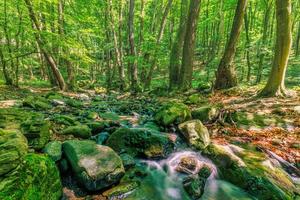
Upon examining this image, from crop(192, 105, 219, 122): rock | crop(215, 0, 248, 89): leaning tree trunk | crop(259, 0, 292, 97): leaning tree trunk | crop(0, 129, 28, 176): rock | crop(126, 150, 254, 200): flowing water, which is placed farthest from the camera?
crop(215, 0, 248, 89): leaning tree trunk

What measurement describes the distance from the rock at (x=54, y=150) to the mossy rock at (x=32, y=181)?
0.65m

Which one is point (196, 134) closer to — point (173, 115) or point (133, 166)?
point (173, 115)

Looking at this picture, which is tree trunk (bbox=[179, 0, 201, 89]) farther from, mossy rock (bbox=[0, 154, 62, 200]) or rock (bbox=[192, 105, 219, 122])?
mossy rock (bbox=[0, 154, 62, 200])

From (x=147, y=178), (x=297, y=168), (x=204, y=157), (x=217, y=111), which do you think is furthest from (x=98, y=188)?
(x=217, y=111)

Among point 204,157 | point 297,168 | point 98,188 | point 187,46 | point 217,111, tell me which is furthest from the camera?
point 187,46

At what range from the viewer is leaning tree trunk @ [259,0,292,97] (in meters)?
7.03

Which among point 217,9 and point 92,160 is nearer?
point 92,160

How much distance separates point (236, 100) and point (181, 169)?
4.63m

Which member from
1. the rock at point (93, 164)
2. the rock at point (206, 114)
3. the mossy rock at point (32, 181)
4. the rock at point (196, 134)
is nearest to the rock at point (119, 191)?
the rock at point (93, 164)

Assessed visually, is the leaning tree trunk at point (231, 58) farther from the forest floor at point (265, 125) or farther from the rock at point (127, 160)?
the rock at point (127, 160)

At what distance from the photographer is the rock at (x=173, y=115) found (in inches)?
246

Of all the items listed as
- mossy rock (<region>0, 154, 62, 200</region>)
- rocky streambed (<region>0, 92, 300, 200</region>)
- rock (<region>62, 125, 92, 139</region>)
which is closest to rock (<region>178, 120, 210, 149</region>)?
rocky streambed (<region>0, 92, 300, 200</region>)

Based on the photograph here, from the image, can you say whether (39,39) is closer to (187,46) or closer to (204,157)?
(187,46)

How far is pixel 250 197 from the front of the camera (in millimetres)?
3541
